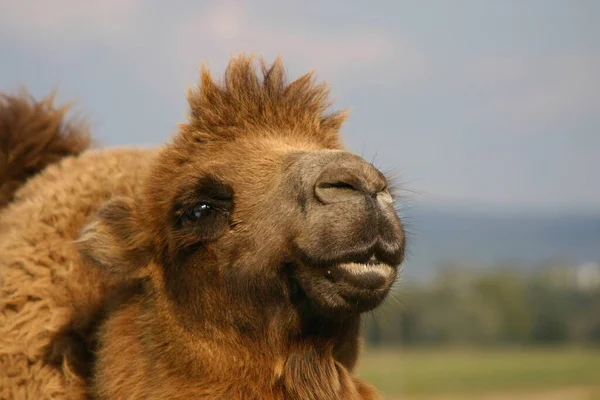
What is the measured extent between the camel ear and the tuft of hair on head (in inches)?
27.0

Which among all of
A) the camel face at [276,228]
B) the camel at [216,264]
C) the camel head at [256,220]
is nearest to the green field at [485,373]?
the camel at [216,264]

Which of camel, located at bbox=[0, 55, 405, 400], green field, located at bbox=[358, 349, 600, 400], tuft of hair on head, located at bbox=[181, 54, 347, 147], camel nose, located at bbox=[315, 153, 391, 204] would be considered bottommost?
green field, located at bbox=[358, 349, 600, 400]

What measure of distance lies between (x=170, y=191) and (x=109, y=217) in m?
0.47

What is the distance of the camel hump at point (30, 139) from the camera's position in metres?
7.48

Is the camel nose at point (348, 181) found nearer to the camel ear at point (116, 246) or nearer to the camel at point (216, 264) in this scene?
the camel at point (216, 264)

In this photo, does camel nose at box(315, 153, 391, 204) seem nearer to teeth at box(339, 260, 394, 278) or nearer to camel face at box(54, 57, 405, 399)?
camel face at box(54, 57, 405, 399)

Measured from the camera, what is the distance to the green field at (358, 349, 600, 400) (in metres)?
45.8

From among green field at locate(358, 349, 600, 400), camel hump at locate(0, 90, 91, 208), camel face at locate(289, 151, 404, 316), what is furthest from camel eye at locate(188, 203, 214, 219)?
green field at locate(358, 349, 600, 400)

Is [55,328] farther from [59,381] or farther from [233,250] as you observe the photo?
[233,250]

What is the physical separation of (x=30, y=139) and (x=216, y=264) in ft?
8.90

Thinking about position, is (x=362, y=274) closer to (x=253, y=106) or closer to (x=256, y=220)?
(x=256, y=220)

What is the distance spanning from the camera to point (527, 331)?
9094cm

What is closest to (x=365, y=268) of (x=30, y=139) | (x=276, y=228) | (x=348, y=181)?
(x=348, y=181)

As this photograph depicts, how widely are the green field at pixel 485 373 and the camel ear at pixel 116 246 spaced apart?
1143 inches
